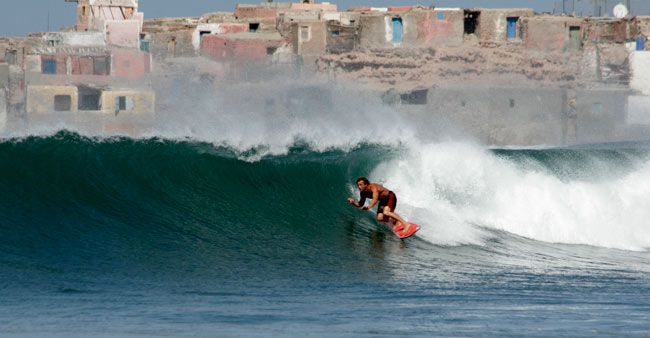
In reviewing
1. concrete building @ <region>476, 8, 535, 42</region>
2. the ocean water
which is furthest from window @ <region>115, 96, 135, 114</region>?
the ocean water

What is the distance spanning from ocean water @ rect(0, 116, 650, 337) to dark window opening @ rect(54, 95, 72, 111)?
26570 mm

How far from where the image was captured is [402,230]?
10.9m

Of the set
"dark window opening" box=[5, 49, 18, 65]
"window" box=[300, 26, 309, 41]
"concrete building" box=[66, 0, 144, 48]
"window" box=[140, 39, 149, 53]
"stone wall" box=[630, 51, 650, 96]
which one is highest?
"concrete building" box=[66, 0, 144, 48]

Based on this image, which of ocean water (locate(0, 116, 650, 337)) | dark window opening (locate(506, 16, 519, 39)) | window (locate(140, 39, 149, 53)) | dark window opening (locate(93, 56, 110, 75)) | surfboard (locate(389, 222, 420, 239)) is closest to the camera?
ocean water (locate(0, 116, 650, 337))

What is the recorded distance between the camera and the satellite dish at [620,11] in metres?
48.9

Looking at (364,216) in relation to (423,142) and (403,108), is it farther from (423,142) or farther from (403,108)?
(403,108)

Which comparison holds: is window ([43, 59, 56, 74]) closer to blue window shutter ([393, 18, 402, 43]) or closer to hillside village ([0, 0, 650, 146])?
hillside village ([0, 0, 650, 146])

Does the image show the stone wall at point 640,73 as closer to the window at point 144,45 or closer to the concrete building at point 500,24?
the concrete building at point 500,24

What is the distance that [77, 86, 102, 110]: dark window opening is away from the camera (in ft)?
137

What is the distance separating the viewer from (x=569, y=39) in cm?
4441

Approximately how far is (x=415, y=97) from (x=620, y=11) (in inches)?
614

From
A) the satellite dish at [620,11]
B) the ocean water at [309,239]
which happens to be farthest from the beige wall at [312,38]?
the ocean water at [309,239]

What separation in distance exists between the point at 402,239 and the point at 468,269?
5.29 feet

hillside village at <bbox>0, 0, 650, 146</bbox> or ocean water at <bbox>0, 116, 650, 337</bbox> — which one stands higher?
hillside village at <bbox>0, 0, 650, 146</bbox>
